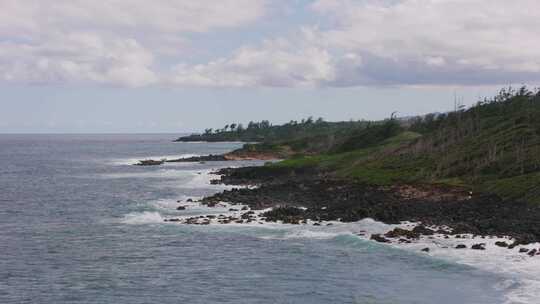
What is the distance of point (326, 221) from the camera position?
64.1 metres

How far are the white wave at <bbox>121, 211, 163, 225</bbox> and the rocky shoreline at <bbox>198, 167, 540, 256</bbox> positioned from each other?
8.09m

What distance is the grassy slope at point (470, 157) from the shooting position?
3196 inches

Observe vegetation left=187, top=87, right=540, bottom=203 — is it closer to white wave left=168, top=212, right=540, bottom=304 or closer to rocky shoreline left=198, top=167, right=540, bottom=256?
rocky shoreline left=198, top=167, right=540, bottom=256

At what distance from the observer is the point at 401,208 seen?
68.9m

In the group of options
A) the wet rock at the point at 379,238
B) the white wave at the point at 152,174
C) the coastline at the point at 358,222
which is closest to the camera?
the coastline at the point at 358,222

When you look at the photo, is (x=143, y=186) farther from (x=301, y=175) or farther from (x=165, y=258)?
(x=165, y=258)

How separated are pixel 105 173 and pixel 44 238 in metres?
81.1

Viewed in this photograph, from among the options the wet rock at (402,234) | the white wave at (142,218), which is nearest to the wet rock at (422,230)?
the wet rock at (402,234)

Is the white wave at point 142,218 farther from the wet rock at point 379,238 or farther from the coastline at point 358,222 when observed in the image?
the wet rock at point 379,238

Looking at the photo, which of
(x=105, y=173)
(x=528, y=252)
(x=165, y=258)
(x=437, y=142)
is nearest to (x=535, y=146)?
(x=437, y=142)

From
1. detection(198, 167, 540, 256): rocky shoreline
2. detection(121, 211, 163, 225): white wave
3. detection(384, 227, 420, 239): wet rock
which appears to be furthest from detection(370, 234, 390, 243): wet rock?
detection(121, 211, 163, 225): white wave

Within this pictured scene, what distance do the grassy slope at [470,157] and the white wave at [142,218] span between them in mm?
36961

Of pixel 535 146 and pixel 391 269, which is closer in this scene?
pixel 391 269

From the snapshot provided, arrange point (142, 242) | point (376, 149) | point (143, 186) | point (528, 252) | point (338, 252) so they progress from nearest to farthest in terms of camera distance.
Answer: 1. point (528, 252)
2. point (338, 252)
3. point (142, 242)
4. point (143, 186)
5. point (376, 149)
